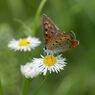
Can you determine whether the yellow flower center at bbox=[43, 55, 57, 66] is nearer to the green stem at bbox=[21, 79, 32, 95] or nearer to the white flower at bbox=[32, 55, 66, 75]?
the white flower at bbox=[32, 55, 66, 75]

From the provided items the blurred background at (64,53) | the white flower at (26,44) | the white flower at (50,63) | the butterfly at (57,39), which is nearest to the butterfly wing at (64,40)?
the butterfly at (57,39)

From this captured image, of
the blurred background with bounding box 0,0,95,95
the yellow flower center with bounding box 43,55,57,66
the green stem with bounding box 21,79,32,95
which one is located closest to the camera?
the green stem with bounding box 21,79,32,95

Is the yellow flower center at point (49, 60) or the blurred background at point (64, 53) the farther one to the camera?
the blurred background at point (64, 53)

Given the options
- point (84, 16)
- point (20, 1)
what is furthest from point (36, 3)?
point (84, 16)

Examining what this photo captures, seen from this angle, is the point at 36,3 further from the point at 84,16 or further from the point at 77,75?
the point at 77,75

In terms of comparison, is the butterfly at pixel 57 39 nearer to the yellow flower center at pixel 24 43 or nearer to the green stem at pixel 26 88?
the green stem at pixel 26 88

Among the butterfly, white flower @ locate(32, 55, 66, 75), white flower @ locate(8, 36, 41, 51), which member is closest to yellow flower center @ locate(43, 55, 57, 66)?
white flower @ locate(32, 55, 66, 75)

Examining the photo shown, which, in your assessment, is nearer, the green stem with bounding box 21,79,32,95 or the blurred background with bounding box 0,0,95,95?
the green stem with bounding box 21,79,32,95
